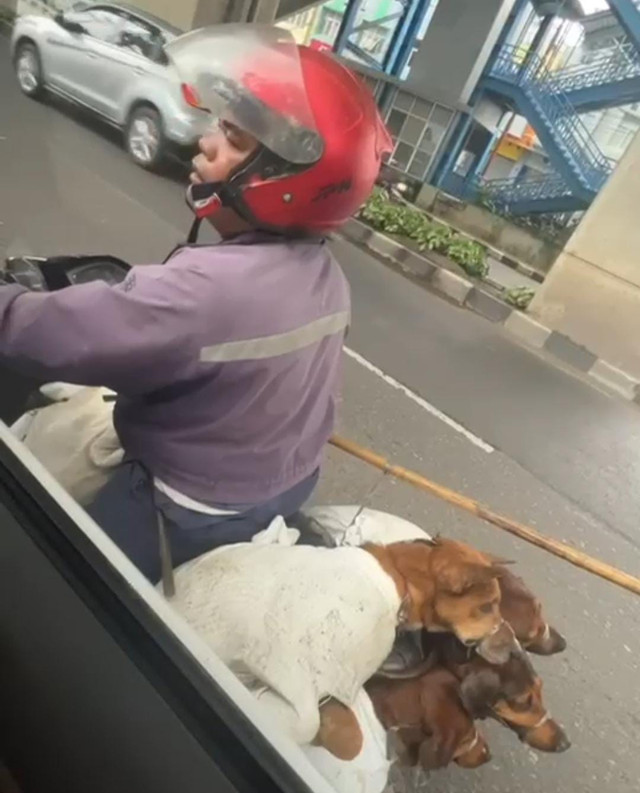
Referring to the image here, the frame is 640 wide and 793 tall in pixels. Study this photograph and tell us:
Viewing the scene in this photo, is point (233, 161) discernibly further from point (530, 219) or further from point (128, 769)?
point (530, 219)

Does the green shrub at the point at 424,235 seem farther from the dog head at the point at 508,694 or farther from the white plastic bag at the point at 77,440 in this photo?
the dog head at the point at 508,694

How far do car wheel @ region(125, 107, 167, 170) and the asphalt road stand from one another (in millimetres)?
116

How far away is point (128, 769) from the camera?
47.7 inches

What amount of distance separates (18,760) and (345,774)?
2.51 ft

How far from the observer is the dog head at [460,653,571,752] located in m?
1.41

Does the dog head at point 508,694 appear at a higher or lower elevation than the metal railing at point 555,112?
lower

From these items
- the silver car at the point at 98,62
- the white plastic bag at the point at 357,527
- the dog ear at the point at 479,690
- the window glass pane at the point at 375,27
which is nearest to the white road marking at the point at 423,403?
the silver car at the point at 98,62

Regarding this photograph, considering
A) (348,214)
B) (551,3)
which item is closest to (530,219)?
(551,3)

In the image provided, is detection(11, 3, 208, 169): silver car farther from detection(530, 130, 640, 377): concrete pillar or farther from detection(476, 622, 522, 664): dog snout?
detection(530, 130, 640, 377): concrete pillar

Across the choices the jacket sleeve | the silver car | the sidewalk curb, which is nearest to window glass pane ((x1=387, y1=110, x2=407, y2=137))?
the sidewalk curb

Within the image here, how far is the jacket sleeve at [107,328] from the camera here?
1.06 meters

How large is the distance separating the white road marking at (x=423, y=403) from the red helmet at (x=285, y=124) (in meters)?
3.03

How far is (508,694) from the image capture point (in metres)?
1.46

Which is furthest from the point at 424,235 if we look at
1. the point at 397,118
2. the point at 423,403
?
the point at 397,118
